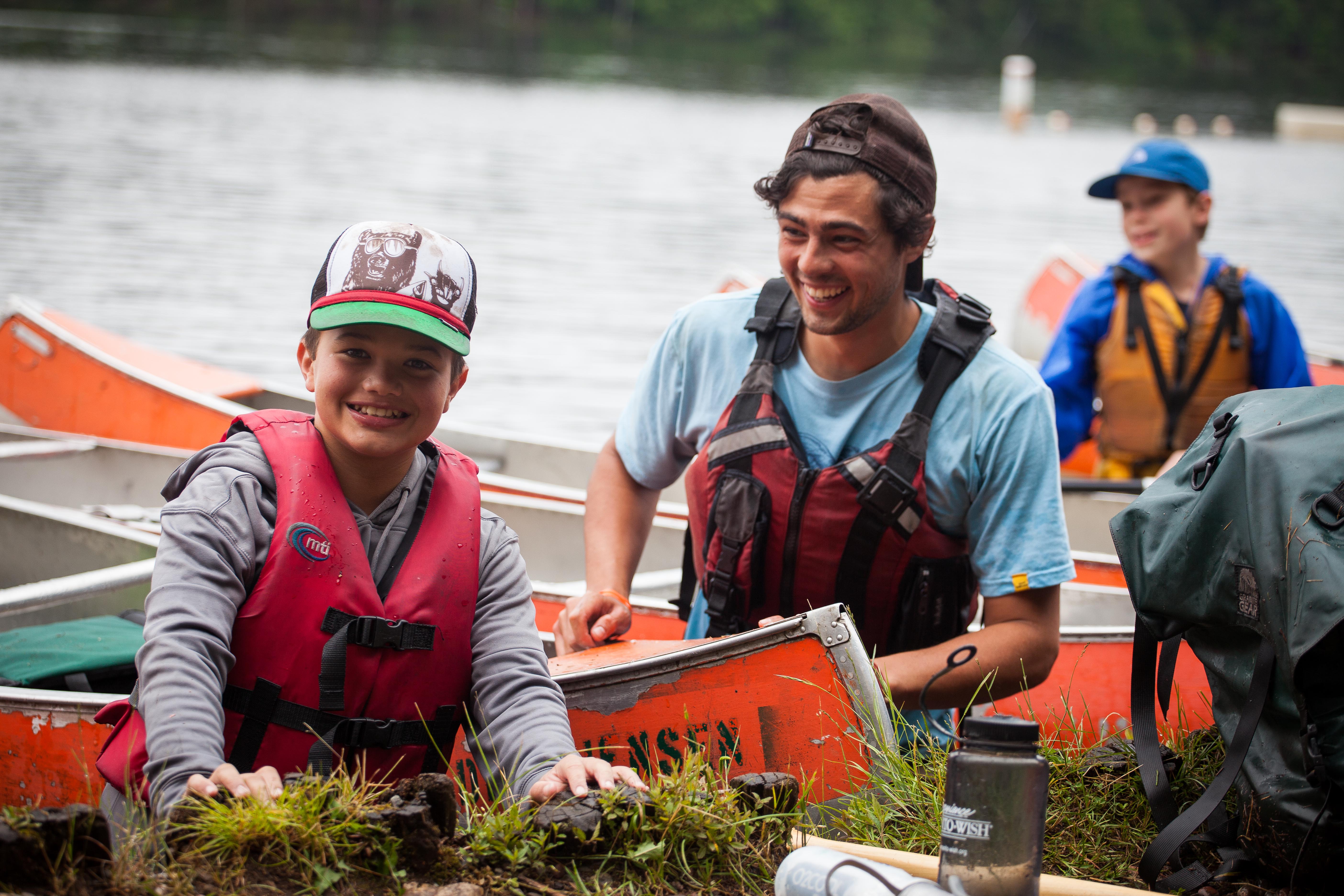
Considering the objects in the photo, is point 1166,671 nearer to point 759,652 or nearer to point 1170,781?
point 1170,781

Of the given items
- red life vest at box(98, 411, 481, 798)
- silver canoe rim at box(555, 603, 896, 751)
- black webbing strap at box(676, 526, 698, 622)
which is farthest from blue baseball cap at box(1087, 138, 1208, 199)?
A: red life vest at box(98, 411, 481, 798)

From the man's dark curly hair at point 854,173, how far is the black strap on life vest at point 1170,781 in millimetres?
985

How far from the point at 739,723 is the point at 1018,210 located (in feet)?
72.9

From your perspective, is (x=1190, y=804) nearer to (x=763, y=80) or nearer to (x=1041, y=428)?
(x=1041, y=428)

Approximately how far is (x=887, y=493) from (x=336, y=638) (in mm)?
1229

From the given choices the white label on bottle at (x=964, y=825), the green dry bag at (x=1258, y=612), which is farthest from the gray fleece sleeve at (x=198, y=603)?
the green dry bag at (x=1258, y=612)

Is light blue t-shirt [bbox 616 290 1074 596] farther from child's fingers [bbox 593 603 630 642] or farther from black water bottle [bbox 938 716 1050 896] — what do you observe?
black water bottle [bbox 938 716 1050 896]

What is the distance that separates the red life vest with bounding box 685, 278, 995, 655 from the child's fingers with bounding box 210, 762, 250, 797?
4.34ft

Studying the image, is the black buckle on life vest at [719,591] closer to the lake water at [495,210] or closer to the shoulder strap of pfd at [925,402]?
the shoulder strap of pfd at [925,402]

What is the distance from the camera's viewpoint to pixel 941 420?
110 inches

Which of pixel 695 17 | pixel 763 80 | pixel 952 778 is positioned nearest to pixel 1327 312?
pixel 952 778

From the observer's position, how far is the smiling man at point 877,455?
2.73m

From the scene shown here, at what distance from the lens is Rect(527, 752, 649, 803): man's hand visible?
6.61ft

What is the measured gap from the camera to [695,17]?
79.4 m
